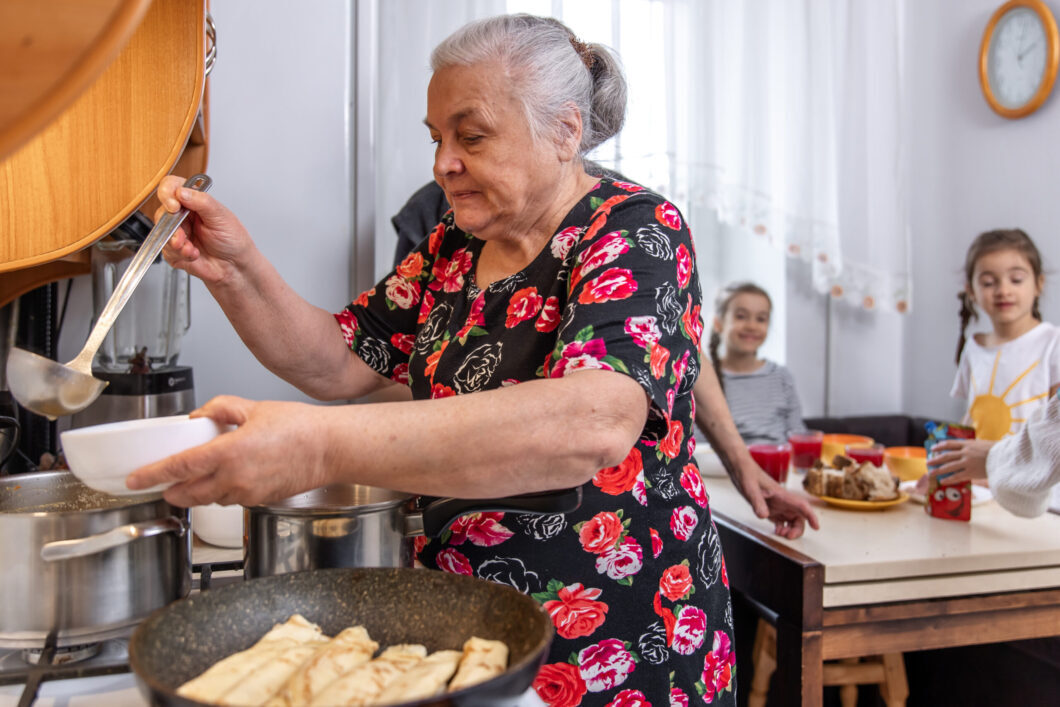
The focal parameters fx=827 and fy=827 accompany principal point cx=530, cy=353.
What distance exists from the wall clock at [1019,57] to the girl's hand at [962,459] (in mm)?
2011

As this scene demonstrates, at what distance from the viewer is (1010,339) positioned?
296 centimetres

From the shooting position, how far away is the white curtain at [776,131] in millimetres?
2900

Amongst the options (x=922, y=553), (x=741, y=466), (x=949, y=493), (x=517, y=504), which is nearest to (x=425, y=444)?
(x=517, y=504)

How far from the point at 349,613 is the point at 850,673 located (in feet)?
5.50

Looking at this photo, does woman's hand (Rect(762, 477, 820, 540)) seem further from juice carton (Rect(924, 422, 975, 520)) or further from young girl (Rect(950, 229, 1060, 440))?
young girl (Rect(950, 229, 1060, 440))

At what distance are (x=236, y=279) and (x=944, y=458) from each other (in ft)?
4.62

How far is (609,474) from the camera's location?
978 mm

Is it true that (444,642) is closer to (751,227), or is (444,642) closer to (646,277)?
(646,277)

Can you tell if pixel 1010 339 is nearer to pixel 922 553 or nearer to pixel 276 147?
pixel 922 553

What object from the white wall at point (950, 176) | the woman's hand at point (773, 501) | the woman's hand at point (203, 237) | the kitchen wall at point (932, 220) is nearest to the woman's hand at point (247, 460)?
the woman's hand at point (203, 237)

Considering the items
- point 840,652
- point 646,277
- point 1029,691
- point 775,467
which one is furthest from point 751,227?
point 646,277

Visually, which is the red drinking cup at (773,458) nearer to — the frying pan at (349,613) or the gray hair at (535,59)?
the gray hair at (535,59)

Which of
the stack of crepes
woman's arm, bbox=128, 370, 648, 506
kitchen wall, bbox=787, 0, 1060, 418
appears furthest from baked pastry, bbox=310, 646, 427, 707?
kitchen wall, bbox=787, 0, 1060, 418

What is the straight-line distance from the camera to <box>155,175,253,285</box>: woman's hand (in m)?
1.05
